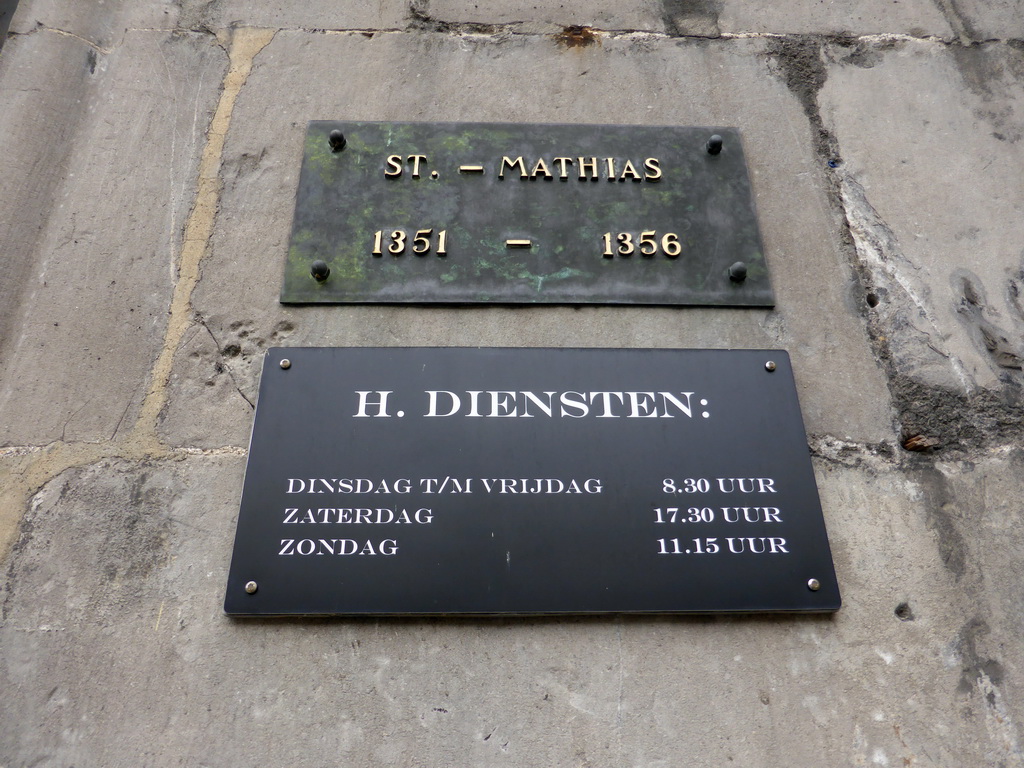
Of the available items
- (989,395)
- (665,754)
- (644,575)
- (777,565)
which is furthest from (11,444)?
(989,395)

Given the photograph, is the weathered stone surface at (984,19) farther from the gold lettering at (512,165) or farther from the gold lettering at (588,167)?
the gold lettering at (512,165)

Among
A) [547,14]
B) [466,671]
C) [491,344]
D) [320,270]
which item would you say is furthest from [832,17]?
[466,671]

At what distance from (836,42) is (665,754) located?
2998 mm

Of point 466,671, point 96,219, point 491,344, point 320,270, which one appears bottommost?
point 466,671

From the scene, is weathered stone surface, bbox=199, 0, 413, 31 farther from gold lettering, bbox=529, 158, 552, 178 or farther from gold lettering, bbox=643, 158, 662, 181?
gold lettering, bbox=643, 158, 662, 181

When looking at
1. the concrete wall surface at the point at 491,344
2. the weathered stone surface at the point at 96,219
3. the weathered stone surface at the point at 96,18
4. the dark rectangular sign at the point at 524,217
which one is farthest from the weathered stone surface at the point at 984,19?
the weathered stone surface at the point at 96,18

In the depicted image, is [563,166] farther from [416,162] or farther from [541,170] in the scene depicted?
[416,162]

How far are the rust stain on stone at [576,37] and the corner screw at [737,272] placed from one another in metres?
1.28

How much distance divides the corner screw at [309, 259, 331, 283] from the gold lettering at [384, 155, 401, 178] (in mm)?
471

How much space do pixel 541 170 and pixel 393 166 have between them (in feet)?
1.93

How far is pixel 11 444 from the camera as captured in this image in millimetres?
2404

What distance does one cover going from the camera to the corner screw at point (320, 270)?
2.63m

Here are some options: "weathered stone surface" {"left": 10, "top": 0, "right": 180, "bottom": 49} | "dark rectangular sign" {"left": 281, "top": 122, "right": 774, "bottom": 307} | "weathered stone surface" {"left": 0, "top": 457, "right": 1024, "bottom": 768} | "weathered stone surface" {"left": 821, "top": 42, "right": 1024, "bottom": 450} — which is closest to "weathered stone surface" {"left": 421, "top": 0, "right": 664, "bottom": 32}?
"dark rectangular sign" {"left": 281, "top": 122, "right": 774, "bottom": 307}

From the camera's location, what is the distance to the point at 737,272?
8.80 feet
